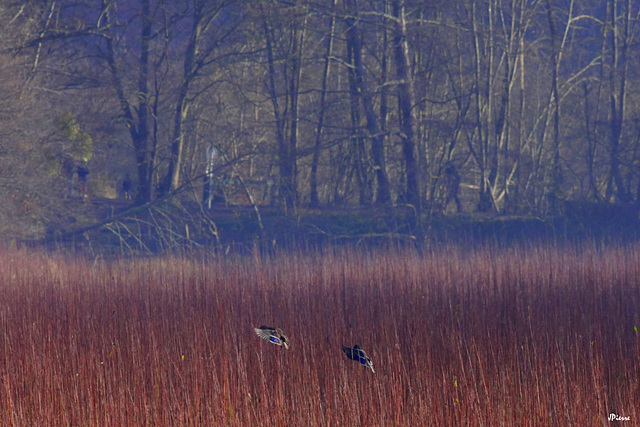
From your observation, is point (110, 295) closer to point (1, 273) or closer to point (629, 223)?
point (1, 273)

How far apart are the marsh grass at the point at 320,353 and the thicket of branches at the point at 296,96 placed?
8.49m

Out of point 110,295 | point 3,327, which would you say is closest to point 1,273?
point 110,295

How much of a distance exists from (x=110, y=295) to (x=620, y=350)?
581cm

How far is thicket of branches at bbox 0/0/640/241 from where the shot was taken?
17.8m

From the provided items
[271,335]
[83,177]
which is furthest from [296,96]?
[271,335]

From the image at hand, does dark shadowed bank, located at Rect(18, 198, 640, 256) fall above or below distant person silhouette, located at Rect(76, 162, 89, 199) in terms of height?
below

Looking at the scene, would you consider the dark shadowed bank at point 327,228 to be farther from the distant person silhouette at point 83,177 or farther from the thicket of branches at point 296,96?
the distant person silhouette at point 83,177

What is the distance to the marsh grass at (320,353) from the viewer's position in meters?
4.38

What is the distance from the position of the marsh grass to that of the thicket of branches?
8.49 meters

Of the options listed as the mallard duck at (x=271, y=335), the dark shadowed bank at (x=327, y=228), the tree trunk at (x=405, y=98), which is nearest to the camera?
the mallard duck at (x=271, y=335)

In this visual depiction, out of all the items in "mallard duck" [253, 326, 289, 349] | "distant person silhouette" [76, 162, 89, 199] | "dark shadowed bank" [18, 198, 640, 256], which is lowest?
"dark shadowed bank" [18, 198, 640, 256]

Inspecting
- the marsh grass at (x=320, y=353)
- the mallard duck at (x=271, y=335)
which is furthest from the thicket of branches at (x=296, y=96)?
the mallard duck at (x=271, y=335)

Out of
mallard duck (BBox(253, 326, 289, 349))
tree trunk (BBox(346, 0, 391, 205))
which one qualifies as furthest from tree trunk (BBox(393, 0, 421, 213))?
mallard duck (BBox(253, 326, 289, 349))

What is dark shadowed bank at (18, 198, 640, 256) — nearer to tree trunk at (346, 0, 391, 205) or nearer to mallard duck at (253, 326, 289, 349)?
tree trunk at (346, 0, 391, 205)
